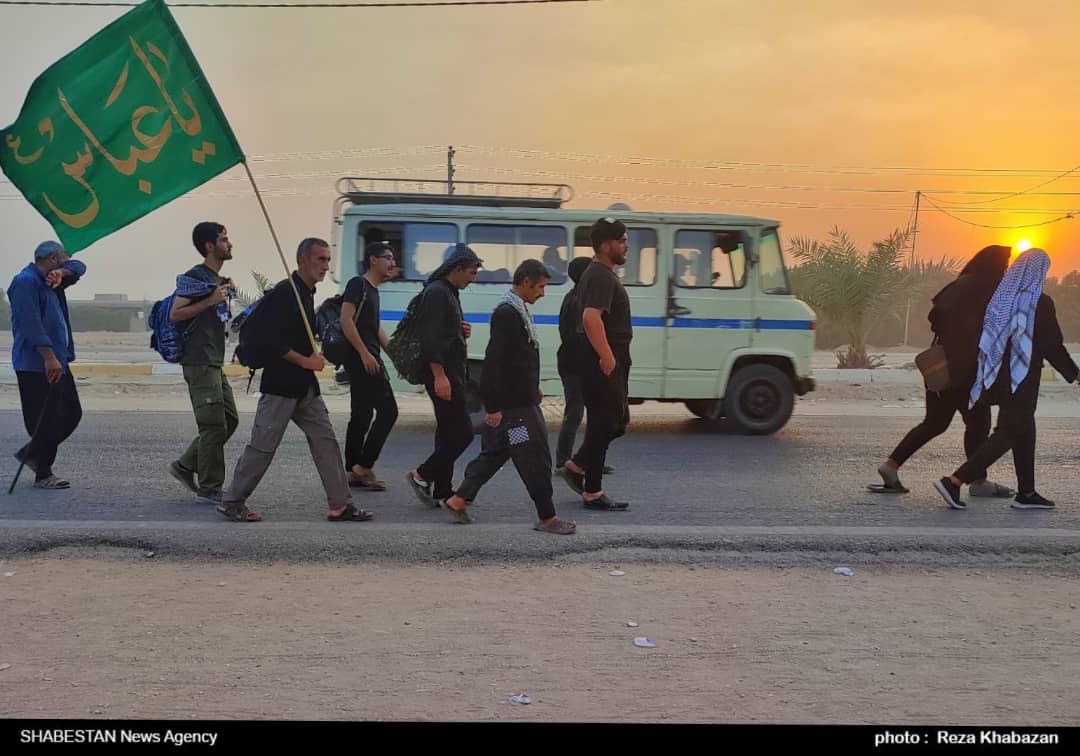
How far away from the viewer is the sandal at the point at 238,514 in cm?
603

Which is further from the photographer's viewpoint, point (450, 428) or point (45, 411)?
point (45, 411)

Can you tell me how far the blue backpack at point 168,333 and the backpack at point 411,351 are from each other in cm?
129

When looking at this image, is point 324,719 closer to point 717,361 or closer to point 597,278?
point 597,278

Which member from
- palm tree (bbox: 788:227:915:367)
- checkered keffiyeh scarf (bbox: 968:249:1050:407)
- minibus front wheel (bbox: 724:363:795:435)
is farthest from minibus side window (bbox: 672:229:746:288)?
palm tree (bbox: 788:227:915:367)

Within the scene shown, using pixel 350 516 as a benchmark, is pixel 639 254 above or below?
above

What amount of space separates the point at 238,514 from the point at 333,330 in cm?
161

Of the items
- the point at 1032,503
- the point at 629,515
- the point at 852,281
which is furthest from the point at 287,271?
the point at 852,281

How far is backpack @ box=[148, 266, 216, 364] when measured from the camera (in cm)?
626

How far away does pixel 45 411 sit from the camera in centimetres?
691

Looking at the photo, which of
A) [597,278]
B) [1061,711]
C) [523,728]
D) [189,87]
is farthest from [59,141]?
[1061,711]

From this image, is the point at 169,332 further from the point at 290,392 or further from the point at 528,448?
the point at 528,448

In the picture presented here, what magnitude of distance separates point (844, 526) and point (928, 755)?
126 inches

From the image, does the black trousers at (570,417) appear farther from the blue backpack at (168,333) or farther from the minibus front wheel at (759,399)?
the minibus front wheel at (759,399)

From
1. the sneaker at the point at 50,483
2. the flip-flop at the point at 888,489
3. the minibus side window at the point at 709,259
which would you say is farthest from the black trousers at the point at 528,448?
the minibus side window at the point at 709,259
